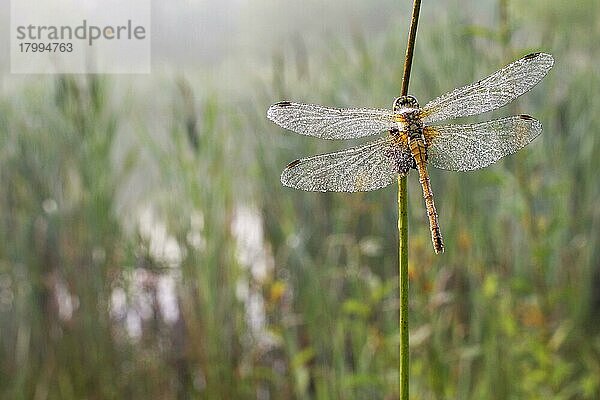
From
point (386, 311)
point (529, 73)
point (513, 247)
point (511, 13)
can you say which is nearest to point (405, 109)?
point (529, 73)

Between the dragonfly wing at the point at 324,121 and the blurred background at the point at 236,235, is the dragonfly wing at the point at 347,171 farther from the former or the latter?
the blurred background at the point at 236,235

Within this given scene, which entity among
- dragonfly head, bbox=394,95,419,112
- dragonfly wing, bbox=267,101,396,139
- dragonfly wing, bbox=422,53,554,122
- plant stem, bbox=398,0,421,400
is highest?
dragonfly wing, bbox=422,53,554,122

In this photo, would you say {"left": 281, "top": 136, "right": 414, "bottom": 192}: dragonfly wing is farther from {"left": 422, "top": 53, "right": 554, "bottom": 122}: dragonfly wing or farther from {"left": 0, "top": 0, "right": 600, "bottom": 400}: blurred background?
{"left": 0, "top": 0, "right": 600, "bottom": 400}: blurred background

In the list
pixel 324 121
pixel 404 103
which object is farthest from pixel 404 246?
A: pixel 324 121

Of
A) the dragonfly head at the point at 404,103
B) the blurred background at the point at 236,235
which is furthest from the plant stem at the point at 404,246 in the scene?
the blurred background at the point at 236,235

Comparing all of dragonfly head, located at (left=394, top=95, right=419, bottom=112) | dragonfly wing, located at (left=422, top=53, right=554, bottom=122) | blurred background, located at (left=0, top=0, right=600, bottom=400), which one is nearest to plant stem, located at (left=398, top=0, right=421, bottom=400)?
dragonfly head, located at (left=394, top=95, right=419, bottom=112)

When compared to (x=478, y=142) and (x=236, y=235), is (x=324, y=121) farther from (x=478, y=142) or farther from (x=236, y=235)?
(x=236, y=235)

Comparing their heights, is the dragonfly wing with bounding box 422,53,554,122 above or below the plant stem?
above
